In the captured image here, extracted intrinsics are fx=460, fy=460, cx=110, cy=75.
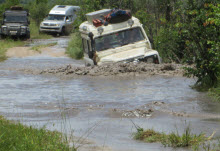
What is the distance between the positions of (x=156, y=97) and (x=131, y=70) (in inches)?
124

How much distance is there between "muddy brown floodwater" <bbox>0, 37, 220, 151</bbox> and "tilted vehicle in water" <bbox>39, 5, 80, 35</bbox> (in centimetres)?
1993

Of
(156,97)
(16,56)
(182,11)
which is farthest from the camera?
(16,56)

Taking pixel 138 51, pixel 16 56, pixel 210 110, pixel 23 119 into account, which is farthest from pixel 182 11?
pixel 16 56

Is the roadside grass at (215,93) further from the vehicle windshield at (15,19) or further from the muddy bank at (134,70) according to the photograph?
the vehicle windshield at (15,19)

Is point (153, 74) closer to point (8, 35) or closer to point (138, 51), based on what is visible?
point (138, 51)

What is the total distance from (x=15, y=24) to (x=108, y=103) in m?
23.0

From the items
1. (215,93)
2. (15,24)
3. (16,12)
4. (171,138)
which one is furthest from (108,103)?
(16,12)

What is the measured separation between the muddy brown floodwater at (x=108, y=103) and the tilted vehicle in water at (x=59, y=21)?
19933 millimetres

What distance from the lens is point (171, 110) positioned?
806 centimetres

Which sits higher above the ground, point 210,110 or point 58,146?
point 58,146

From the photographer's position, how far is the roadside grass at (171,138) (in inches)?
200

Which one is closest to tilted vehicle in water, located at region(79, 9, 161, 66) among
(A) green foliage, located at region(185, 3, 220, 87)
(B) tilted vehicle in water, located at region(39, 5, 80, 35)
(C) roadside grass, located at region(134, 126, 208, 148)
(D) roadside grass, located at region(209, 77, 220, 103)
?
(A) green foliage, located at region(185, 3, 220, 87)

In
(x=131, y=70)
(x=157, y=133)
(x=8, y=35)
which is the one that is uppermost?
(x=157, y=133)

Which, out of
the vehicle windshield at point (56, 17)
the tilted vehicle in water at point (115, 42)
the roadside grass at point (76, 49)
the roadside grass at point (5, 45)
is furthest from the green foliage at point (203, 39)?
the vehicle windshield at point (56, 17)
